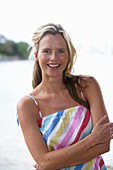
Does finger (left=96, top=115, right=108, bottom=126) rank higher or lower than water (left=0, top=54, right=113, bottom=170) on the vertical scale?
higher

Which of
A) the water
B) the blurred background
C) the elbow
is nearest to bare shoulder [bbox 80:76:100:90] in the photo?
the elbow

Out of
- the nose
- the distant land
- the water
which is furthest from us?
the distant land

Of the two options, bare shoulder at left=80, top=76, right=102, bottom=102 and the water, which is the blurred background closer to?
the water

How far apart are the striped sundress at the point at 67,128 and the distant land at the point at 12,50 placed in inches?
269

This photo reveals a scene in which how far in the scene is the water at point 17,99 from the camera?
290 centimetres

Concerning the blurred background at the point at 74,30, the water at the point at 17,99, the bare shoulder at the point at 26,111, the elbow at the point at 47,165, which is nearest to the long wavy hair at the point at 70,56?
the bare shoulder at the point at 26,111

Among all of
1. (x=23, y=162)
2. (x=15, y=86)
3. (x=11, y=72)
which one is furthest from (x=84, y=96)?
(x=11, y=72)

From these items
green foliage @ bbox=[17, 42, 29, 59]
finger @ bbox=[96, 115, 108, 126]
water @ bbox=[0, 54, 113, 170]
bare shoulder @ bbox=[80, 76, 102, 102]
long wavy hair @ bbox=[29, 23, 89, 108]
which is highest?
green foliage @ bbox=[17, 42, 29, 59]

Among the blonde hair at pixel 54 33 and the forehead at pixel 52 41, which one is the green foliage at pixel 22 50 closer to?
the blonde hair at pixel 54 33

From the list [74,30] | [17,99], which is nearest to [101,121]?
[17,99]

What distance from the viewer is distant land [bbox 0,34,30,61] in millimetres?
7965

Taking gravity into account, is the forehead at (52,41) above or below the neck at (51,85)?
above

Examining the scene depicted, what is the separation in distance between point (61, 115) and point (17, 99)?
4.50m

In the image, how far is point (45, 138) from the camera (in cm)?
124
